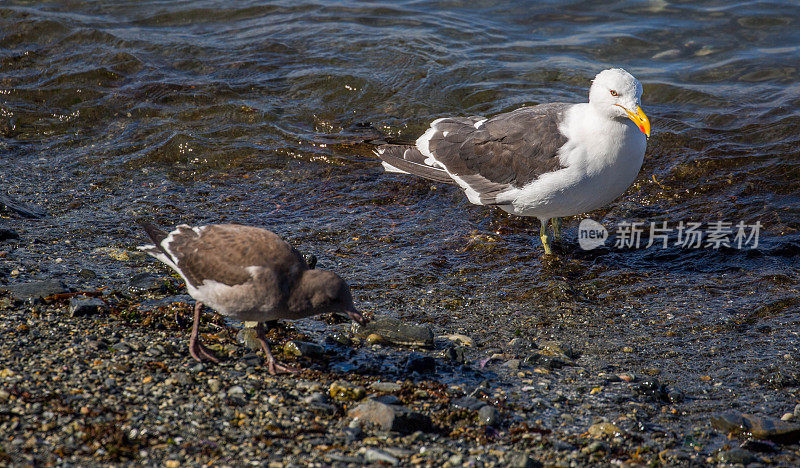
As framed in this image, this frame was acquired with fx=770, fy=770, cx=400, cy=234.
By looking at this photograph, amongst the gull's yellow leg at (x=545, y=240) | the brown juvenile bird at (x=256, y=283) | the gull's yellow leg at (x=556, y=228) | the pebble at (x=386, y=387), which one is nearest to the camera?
the pebble at (x=386, y=387)

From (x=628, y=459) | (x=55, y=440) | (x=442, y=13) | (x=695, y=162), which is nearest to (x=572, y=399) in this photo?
(x=628, y=459)

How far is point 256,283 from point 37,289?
2003 millimetres

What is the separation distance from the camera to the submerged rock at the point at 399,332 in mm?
5789

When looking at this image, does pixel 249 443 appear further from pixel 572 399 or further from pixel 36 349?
pixel 572 399

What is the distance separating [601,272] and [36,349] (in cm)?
499

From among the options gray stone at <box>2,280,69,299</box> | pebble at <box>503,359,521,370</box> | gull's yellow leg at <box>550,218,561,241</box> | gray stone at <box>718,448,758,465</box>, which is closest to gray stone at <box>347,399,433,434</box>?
pebble at <box>503,359,521,370</box>

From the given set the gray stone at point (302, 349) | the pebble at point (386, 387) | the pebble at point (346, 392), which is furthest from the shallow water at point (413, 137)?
the pebble at point (346, 392)

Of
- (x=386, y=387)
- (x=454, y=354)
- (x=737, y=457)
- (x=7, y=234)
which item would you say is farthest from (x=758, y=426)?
(x=7, y=234)

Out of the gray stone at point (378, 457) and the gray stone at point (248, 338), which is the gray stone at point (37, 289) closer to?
the gray stone at point (248, 338)

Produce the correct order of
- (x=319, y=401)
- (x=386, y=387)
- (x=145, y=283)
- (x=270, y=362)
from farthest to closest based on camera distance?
(x=145, y=283) → (x=270, y=362) → (x=386, y=387) → (x=319, y=401)

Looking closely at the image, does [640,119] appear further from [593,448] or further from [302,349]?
[302,349]

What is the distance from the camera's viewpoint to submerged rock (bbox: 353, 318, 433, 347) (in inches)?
228

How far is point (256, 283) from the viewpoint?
5.15m

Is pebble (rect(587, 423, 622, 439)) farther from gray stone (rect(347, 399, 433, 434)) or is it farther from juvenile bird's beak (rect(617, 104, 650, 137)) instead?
juvenile bird's beak (rect(617, 104, 650, 137))
